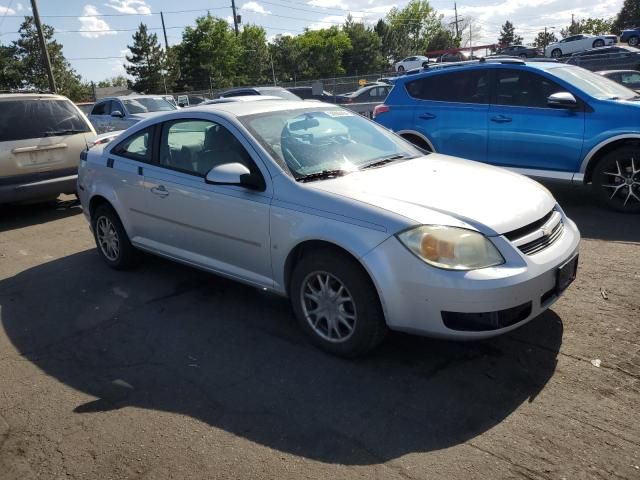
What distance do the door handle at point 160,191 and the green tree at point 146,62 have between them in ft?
231

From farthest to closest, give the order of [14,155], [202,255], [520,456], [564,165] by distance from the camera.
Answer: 1. [14,155]
2. [564,165]
3. [202,255]
4. [520,456]

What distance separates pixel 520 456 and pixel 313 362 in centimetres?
139

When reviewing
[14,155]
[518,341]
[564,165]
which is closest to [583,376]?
[518,341]

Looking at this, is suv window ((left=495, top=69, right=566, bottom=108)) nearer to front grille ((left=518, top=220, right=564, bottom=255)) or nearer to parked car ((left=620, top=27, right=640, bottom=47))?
front grille ((left=518, top=220, right=564, bottom=255))

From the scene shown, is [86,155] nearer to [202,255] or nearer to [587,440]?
[202,255]

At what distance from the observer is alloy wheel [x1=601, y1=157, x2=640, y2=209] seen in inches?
241

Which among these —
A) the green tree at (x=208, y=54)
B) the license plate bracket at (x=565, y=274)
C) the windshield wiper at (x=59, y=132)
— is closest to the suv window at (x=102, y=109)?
the windshield wiper at (x=59, y=132)

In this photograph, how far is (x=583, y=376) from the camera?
10.3ft

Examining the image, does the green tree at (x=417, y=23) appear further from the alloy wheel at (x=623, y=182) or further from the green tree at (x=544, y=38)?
the alloy wheel at (x=623, y=182)

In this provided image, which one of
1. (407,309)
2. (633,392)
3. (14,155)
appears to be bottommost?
(633,392)

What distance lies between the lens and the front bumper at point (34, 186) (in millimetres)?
7574

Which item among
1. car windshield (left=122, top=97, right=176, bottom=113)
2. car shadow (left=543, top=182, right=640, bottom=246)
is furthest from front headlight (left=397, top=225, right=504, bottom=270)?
car windshield (left=122, top=97, right=176, bottom=113)

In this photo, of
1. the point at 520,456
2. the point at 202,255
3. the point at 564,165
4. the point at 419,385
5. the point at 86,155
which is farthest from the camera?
the point at 564,165

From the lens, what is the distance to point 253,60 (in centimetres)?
7238
